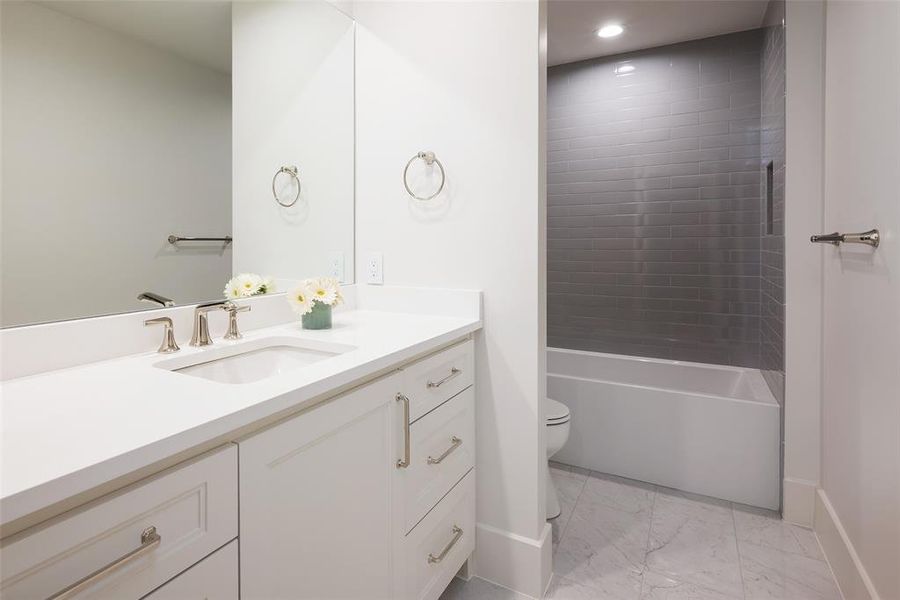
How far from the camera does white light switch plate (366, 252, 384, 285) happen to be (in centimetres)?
182

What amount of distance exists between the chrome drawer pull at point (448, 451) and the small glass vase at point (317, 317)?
1.72 feet

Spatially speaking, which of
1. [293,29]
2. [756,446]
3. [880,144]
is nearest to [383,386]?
[293,29]

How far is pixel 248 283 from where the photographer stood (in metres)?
1.48

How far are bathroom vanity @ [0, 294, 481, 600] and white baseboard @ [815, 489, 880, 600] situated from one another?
1.18m

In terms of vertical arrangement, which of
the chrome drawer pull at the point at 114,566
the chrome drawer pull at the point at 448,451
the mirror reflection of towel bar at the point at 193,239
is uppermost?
the mirror reflection of towel bar at the point at 193,239

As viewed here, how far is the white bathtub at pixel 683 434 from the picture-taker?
2.12 m

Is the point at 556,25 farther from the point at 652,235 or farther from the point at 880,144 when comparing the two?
the point at 880,144

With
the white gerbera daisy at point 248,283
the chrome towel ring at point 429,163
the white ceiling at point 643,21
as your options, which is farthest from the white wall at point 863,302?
the white gerbera daisy at point 248,283

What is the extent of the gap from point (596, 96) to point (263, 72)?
2.29 metres

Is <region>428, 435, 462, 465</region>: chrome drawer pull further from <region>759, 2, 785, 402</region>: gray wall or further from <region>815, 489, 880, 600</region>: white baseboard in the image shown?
<region>759, 2, 785, 402</region>: gray wall

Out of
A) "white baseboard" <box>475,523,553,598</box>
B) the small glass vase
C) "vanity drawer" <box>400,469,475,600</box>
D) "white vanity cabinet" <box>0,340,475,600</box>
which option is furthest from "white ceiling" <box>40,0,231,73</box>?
"white baseboard" <box>475,523,553,598</box>

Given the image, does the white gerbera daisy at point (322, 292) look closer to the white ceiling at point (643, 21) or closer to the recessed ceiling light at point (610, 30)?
the white ceiling at point (643, 21)

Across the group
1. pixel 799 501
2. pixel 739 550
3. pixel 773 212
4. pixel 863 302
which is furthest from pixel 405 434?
pixel 773 212

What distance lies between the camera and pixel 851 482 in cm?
152
